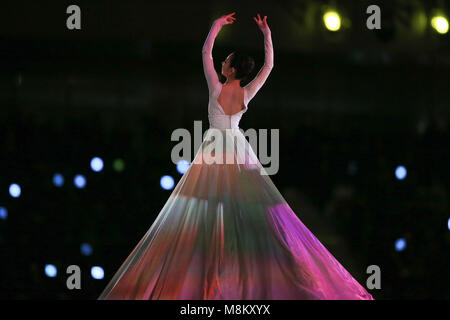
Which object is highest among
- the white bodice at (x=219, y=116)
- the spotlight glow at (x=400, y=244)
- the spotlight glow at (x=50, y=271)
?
the white bodice at (x=219, y=116)

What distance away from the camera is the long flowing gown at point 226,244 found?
98.8 inches

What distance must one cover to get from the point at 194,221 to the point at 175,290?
29cm

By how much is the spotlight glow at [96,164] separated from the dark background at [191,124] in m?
0.04

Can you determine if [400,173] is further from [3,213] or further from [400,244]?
[3,213]

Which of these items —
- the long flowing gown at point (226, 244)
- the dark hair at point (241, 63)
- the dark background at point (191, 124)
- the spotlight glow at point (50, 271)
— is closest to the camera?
the long flowing gown at point (226, 244)

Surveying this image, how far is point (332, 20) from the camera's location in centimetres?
408

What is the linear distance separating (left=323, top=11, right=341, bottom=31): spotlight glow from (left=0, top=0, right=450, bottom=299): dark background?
0.05 m

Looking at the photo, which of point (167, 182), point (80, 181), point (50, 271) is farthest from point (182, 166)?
point (50, 271)

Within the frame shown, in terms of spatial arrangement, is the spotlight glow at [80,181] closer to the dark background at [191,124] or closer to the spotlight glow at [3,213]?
the dark background at [191,124]

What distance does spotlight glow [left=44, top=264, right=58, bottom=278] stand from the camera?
375cm

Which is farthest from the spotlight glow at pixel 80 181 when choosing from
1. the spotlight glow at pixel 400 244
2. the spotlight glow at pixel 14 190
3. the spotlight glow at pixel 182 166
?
the spotlight glow at pixel 400 244

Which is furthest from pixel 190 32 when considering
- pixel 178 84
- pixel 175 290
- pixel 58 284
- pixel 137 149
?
pixel 175 290

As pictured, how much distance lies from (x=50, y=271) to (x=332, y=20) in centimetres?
222

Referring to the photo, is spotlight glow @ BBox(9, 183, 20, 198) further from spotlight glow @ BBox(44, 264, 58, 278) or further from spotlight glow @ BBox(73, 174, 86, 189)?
spotlight glow @ BBox(44, 264, 58, 278)
